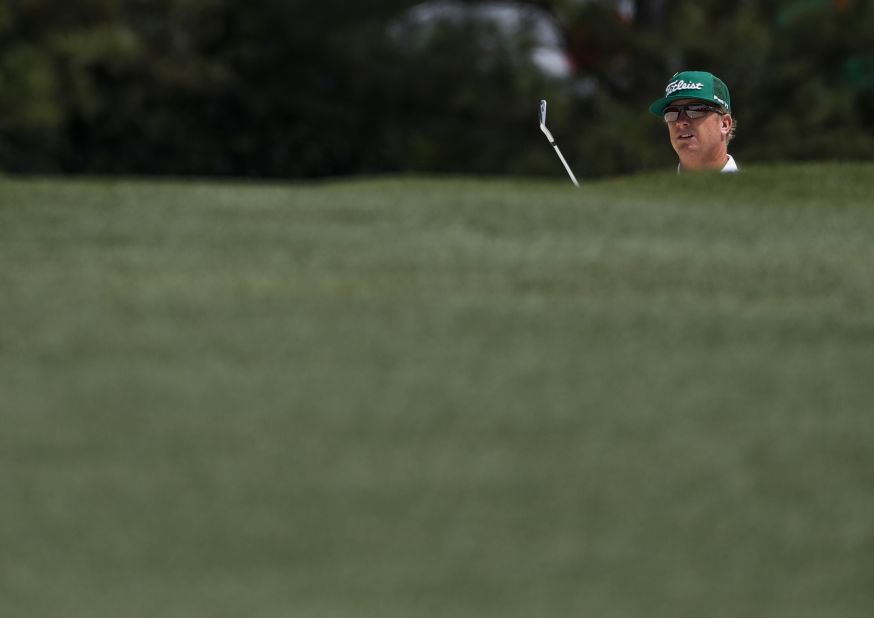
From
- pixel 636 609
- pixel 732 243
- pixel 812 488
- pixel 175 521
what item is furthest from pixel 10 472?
pixel 732 243

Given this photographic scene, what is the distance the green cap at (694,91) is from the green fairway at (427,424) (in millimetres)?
2034

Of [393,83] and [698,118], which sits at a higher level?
[393,83]

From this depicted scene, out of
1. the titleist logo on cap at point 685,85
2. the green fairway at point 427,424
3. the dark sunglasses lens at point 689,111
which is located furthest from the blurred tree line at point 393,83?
the green fairway at point 427,424

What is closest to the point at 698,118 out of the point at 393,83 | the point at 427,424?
the point at 427,424

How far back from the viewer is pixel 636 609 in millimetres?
2738

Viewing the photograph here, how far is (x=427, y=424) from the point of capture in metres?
3.39

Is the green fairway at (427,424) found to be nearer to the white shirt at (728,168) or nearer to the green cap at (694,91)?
the white shirt at (728,168)

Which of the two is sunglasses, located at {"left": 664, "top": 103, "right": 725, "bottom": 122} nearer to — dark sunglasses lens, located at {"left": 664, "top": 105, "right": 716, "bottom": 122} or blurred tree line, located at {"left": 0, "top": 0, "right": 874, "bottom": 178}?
dark sunglasses lens, located at {"left": 664, "top": 105, "right": 716, "bottom": 122}

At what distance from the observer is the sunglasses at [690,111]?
7.21 m

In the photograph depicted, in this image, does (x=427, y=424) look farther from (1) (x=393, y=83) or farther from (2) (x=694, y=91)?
(1) (x=393, y=83)

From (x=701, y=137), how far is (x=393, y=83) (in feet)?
55.3

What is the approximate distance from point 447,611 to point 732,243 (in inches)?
111

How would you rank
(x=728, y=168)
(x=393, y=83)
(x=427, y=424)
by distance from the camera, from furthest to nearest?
(x=393, y=83), (x=728, y=168), (x=427, y=424)

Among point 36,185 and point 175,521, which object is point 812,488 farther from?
point 36,185
